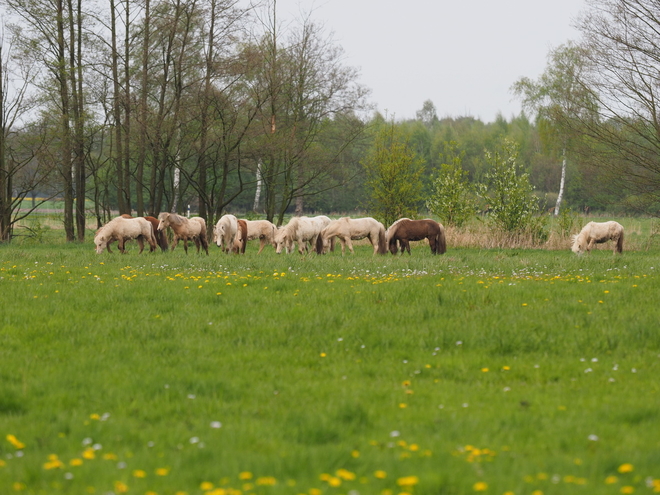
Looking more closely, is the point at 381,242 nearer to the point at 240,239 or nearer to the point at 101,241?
the point at 240,239

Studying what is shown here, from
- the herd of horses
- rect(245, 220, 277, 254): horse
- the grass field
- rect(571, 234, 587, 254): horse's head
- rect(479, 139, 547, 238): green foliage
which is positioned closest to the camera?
the grass field

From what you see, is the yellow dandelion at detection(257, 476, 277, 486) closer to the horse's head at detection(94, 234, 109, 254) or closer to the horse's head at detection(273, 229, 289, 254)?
the horse's head at detection(94, 234, 109, 254)

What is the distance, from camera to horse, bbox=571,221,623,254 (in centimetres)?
2431

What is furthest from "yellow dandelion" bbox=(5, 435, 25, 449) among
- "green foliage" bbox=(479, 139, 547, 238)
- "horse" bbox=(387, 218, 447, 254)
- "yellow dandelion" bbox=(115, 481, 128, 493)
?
"green foliage" bbox=(479, 139, 547, 238)

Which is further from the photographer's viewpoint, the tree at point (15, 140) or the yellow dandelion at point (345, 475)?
the tree at point (15, 140)

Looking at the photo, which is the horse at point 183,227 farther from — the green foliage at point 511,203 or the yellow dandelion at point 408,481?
the yellow dandelion at point 408,481

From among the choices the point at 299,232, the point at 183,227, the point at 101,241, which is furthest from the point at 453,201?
the point at 101,241

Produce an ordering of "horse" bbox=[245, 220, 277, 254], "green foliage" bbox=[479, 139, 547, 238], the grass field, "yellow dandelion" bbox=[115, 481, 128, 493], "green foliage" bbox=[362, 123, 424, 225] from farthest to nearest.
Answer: "green foliage" bbox=[362, 123, 424, 225] → "green foliage" bbox=[479, 139, 547, 238] → "horse" bbox=[245, 220, 277, 254] → the grass field → "yellow dandelion" bbox=[115, 481, 128, 493]

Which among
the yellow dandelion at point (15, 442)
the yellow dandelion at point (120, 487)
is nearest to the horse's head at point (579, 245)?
the yellow dandelion at point (15, 442)

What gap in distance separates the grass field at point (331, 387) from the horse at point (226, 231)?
11.9 metres

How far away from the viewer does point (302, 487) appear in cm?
384

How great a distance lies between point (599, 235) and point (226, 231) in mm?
14502

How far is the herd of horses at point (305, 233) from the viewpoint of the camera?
22453mm

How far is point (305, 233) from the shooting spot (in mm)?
25500
